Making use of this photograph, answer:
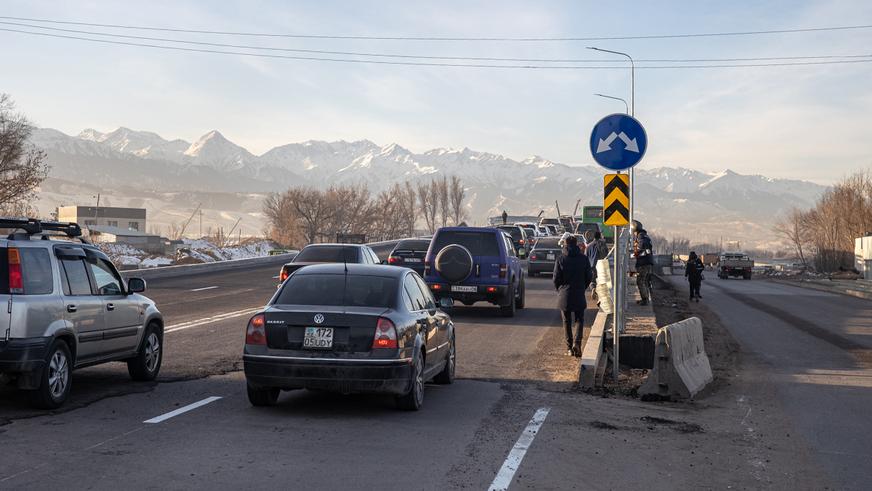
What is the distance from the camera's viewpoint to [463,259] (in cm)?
2031

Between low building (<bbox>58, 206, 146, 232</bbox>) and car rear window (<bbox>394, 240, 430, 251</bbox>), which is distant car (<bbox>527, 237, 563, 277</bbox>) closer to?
car rear window (<bbox>394, 240, 430, 251</bbox>)

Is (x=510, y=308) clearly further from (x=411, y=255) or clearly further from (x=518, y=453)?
(x=518, y=453)

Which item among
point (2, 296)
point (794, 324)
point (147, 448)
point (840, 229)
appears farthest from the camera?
point (840, 229)

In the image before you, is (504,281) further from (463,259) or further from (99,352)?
(99,352)

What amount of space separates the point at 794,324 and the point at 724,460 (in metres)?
16.1

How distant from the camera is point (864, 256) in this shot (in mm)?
70125

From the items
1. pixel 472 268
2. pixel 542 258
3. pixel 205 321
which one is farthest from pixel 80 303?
pixel 542 258

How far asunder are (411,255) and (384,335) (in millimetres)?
21134

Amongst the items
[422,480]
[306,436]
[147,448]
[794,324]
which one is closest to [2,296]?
[147,448]

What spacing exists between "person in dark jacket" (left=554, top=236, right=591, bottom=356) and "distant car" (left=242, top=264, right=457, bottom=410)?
204 inches

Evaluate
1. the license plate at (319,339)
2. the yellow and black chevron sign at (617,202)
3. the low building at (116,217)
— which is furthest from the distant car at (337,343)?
the low building at (116,217)

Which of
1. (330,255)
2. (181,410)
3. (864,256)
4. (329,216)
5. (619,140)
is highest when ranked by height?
(329,216)

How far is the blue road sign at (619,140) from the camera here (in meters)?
11.6

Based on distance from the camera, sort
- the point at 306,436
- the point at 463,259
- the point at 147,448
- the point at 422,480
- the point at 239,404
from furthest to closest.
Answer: the point at 463,259
the point at 239,404
the point at 306,436
the point at 147,448
the point at 422,480
